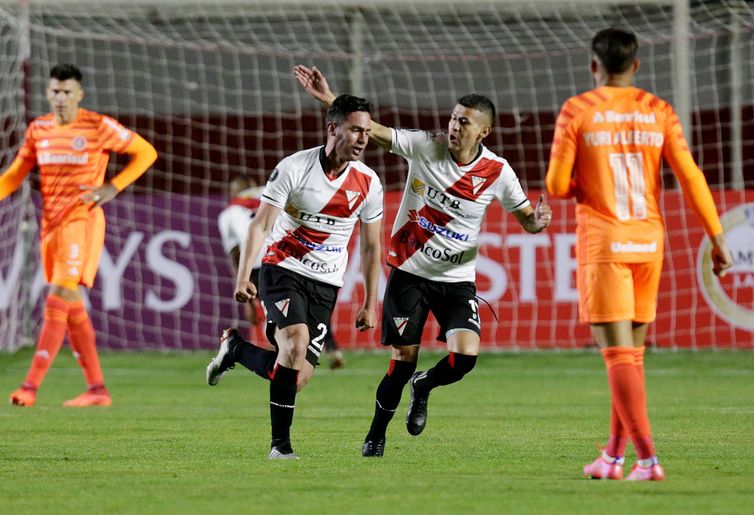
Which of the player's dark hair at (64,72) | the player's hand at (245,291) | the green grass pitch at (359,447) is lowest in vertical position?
the green grass pitch at (359,447)

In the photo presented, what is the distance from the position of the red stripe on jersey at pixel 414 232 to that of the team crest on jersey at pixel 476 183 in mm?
181

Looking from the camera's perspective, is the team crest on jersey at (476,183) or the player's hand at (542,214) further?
the team crest on jersey at (476,183)

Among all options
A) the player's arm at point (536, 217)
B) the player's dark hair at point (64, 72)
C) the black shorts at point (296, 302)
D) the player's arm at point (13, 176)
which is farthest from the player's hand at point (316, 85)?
the player's arm at point (13, 176)

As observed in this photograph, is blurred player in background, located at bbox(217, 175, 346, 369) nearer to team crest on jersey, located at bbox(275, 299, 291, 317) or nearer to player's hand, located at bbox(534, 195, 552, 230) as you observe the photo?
team crest on jersey, located at bbox(275, 299, 291, 317)

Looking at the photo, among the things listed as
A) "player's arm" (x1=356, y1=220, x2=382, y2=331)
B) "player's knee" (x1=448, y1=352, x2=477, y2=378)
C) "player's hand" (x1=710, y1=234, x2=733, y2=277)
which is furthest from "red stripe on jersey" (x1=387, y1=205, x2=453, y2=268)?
"player's hand" (x1=710, y1=234, x2=733, y2=277)

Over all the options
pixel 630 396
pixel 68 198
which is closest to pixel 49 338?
pixel 68 198

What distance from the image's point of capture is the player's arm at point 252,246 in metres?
6.59

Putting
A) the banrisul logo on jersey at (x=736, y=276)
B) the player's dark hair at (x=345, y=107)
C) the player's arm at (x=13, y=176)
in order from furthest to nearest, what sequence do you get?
1. the banrisul logo on jersey at (x=736, y=276)
2. the player's arm at (x=13, y=176)
3. the player's dark hair at (x=345, y=107)

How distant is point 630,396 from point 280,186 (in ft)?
6.88

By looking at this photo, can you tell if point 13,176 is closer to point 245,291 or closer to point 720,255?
point 245,291

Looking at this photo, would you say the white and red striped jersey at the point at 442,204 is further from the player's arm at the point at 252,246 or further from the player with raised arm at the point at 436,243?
the player's arm at the point at 252,246

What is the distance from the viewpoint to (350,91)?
17156 mm

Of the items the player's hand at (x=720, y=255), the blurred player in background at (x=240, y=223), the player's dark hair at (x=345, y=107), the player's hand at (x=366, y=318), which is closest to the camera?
the player's hand at (x=720, y=255)

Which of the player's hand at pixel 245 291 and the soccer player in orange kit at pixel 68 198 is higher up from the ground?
the soccer player in orange kit at pixel 68 198
